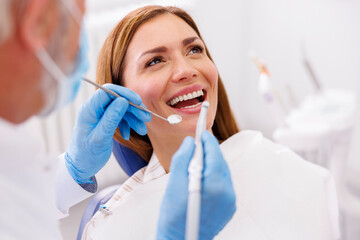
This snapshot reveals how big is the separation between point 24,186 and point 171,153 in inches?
24.7

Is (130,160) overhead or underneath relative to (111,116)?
underneath

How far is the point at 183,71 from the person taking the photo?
111 cm

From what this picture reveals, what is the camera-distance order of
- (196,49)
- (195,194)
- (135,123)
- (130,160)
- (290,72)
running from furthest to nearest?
1. (290,72)
2. (130,160)
3. (196,49)
4. (135,123)
5. (195,194)

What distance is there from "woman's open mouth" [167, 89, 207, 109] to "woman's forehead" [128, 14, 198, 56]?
154mm

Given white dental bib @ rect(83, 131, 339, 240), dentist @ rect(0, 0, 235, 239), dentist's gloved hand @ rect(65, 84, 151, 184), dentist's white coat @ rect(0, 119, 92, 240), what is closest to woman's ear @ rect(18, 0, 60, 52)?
dentist @ rect(0, 0, 235, 239)

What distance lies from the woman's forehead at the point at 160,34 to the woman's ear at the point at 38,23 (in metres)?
0.57

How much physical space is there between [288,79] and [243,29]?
1.63ft

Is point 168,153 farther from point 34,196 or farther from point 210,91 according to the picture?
point 34,196

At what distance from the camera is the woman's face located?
1.12 m

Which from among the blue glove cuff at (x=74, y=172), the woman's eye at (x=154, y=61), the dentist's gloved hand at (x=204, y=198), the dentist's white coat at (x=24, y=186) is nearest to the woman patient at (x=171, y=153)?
the woman's eye at (x=154, y=61)

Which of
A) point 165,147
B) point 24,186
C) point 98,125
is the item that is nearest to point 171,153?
point 165,147

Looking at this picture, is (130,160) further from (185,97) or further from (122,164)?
(185,97)

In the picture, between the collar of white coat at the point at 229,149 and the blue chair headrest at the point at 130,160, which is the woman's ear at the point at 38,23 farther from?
the blue chair headrest at the point at 130,160

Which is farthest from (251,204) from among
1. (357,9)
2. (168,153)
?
(357,9)
